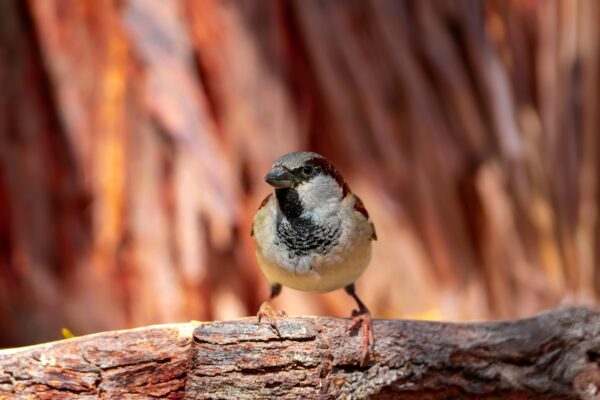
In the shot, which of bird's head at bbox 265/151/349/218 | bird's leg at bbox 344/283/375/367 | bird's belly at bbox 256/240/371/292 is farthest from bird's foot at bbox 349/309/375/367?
bird's head at bbox 265/151/349/218

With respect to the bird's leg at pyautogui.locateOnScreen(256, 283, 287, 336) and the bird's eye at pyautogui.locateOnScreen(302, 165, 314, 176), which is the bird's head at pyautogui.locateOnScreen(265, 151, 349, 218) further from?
the bird's leg at pyautogui.locateOnScreen(256, 283, 287, 336)

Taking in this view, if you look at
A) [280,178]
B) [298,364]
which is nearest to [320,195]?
[280,178]

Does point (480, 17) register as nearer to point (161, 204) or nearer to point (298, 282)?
point (161, 204)

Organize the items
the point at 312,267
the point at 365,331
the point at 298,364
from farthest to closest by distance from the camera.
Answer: the point at 312,267 < the point at 365,331 < the point at 298,364

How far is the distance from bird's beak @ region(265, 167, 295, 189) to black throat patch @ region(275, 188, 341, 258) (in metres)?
0.06

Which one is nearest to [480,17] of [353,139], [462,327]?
[353,139]

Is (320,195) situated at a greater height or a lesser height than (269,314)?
greater

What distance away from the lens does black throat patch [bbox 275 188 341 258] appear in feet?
8.95

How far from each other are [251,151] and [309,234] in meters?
2.59

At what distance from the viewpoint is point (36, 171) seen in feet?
18.2

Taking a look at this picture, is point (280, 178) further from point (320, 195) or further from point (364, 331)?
point (364, 331)

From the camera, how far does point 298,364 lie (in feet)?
8.18

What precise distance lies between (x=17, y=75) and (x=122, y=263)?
1.34 meters

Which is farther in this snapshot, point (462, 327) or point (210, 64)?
point (210, 64)
